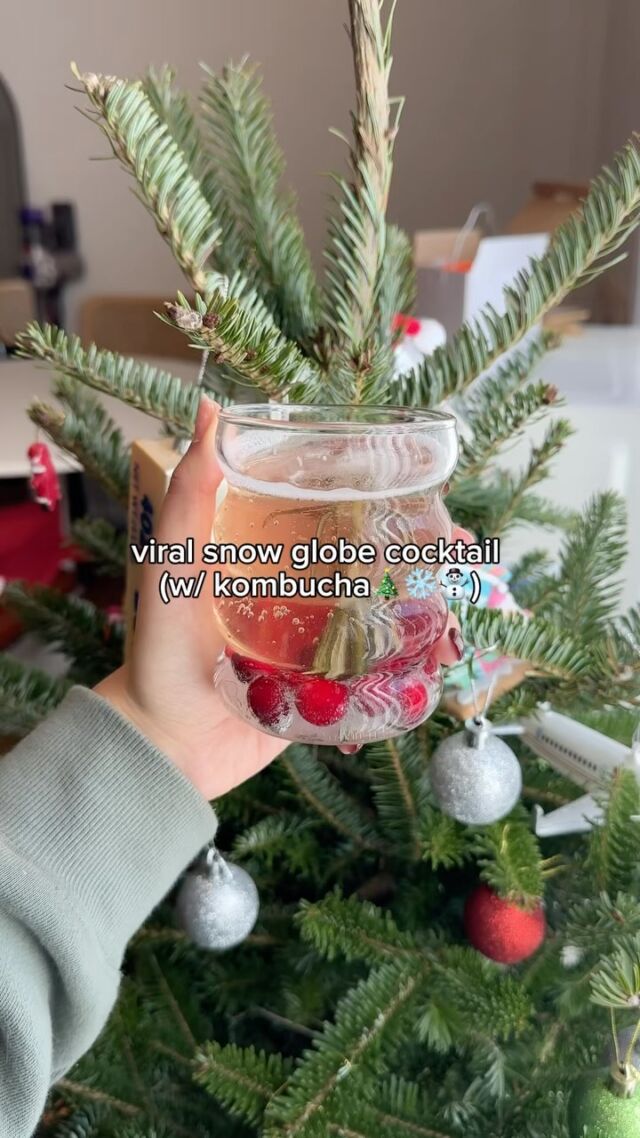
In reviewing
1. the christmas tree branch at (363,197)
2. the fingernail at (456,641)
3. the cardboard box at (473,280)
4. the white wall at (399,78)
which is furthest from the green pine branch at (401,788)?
the white wall at (399,78)

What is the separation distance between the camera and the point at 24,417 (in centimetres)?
150

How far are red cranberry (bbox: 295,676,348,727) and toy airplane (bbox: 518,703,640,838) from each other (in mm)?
196

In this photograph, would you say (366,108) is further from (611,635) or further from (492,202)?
(492,202)

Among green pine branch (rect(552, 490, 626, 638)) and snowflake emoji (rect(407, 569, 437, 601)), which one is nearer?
snowflake emoji (rect(407, 569, 437, 601))

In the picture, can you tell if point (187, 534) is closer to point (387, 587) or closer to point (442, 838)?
point (387, 587)

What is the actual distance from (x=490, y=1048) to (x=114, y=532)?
443 mm

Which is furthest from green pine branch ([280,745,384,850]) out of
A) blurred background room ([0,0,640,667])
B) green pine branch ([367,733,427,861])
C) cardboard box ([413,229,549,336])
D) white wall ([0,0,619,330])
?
white wall ([0,0,619,330])

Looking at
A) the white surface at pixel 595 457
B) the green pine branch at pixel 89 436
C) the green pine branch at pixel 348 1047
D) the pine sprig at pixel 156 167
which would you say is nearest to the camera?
the pine sprig at pixel 156 167

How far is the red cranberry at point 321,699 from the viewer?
352 millimetres

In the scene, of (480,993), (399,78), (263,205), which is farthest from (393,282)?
(399,78)

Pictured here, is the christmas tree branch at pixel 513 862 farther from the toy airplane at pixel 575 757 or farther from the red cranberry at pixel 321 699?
the red cranberry at pixel 321 699

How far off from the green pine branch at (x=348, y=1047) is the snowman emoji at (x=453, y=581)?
22cm

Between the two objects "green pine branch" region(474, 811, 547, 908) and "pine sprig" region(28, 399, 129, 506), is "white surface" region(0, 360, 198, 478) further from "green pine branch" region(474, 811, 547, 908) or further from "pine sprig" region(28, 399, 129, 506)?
"green pine branch" region(474, 811, 547, 908)

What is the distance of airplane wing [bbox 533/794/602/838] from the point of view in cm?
50
